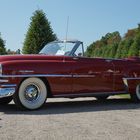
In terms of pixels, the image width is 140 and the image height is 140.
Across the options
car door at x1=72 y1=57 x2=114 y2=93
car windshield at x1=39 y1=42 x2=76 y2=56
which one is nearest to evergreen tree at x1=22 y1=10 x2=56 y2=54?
car windshield at x1=39 y1=42 x2=76 y2=56

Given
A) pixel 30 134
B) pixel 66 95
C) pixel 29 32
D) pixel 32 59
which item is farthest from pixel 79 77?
pixel 29 32

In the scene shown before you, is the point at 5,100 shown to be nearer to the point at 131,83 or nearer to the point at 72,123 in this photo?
the point at 131,83

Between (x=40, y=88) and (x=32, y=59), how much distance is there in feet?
2.12

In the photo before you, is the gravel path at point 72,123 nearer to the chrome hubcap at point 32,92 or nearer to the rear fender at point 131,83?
the chrome hubcap at point 32,92

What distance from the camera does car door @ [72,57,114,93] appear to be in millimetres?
10164

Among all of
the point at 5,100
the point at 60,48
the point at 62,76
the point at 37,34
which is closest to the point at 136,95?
the point at 60,48

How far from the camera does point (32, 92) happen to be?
31.8 ft

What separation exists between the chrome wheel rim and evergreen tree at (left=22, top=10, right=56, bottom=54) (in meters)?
21.6

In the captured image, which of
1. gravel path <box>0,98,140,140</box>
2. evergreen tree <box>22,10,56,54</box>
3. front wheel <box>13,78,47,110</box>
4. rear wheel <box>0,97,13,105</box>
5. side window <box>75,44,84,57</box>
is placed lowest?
gravel path <box>0,98,140,140</box>

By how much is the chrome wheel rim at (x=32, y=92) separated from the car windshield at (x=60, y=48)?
130cm

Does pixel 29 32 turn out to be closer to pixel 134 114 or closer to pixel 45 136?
pixel 134 114

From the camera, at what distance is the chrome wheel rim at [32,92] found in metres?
9.52

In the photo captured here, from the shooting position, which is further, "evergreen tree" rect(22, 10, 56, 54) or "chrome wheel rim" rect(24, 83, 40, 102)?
"evergreen tree" rect(22, 10, 56, 54)

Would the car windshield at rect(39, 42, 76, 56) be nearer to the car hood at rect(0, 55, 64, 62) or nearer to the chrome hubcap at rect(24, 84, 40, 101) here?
the car hood at rect(0, 55, 64, 62)
